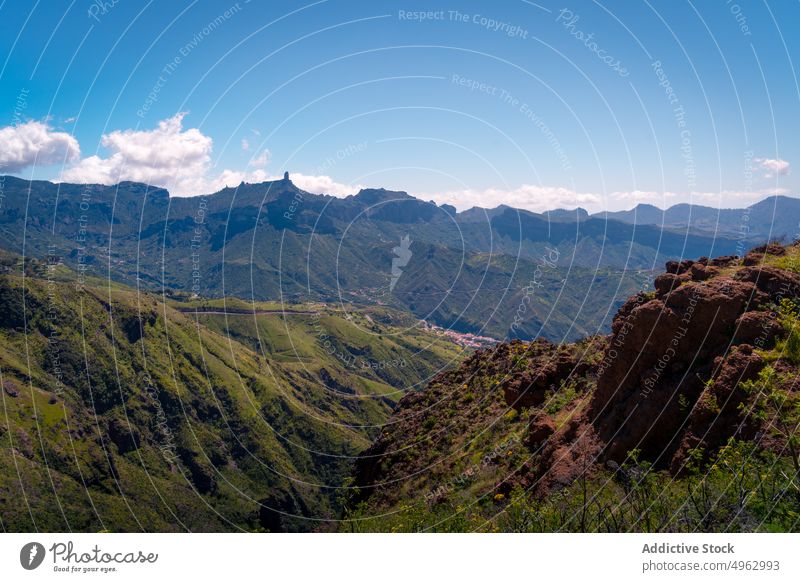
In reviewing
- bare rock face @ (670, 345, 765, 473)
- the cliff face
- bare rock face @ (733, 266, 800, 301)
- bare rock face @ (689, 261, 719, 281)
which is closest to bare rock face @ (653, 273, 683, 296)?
the cliff face

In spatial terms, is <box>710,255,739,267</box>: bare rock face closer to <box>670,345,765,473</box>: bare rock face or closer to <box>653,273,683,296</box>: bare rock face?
<box>653,273,683,296</box>: bare rock face

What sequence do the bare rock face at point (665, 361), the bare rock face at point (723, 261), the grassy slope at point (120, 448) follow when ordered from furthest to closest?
the grassy slope at point (120, 448) < the bare rock face at point (723, 261) < the bare rock face at point (665, 361)

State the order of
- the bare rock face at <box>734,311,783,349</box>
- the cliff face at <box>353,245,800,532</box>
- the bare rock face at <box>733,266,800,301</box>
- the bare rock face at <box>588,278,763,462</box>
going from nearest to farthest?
the cliff face at <box>353,245,800,532</box>, the bare rock face at <box>734,311,783,349</box>, the bare rock face at <box>733,266,800,301</box>, the bare rock face at <box>588,278,763,462</box>

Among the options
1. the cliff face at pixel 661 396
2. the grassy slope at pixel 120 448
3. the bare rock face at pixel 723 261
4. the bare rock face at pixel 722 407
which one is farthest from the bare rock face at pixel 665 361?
the grassy slope at pixel 120 448

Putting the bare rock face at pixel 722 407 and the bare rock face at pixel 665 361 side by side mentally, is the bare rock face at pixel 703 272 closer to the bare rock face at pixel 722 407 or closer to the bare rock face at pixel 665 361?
the bare rock face at pixel 665 361

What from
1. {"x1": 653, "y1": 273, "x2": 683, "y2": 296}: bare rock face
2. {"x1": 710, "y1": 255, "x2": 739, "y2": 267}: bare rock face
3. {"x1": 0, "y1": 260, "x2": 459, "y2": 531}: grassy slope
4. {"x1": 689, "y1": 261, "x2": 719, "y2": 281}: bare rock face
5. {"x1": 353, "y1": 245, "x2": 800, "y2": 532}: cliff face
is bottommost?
{"x1": 0, "y1": 260, "x2": 459, "y2": 531}: grassy slope

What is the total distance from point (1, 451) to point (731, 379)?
166m

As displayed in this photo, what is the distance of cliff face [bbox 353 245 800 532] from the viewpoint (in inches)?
742

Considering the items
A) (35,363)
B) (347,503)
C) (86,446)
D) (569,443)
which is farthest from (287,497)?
(569,443)

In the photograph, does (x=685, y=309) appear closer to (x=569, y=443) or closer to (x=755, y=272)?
(x=755, y=272)

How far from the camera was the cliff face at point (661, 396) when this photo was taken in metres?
18.9

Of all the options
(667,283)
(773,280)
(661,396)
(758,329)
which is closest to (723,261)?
(667,283)

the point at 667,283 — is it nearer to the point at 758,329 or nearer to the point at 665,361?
the point at 665,361

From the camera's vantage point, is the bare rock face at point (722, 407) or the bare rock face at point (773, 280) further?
the bare rock face at point (773, 280)
